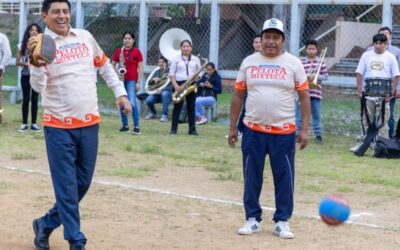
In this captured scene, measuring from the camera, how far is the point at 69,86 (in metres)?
6.86

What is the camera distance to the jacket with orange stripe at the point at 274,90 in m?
7.85

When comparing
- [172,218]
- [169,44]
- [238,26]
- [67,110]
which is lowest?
[172,218]

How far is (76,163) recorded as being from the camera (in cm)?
701

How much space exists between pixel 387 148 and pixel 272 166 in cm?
595

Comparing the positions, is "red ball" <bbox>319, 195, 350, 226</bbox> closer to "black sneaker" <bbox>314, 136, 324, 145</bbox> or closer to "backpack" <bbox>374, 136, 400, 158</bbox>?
"backpack" <bbox>374, 136, 400, 158</bbox>

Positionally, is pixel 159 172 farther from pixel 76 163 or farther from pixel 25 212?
pixel 76 163

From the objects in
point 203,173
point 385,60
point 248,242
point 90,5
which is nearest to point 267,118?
point 248,242

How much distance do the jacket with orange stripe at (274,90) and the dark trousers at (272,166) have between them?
0.09 metres

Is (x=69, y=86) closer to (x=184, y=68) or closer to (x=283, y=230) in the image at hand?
(x=283, y=230)

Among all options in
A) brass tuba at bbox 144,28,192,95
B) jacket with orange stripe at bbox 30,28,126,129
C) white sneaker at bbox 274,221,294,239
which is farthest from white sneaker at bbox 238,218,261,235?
brass tuba at bbox 144,28,192,95

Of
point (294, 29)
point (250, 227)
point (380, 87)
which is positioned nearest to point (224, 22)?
point (294, 29)

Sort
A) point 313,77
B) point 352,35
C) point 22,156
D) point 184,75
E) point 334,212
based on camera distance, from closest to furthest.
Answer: point 334,212 < point 22,156 < point 313,77 < point 184,75 < point 352,35

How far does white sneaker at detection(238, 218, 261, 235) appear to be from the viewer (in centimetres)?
794

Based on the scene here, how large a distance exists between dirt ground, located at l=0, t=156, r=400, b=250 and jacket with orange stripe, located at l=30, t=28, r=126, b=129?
1170 millimetres
